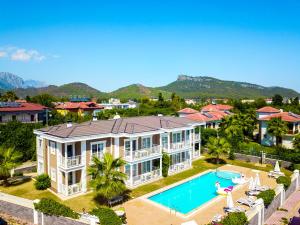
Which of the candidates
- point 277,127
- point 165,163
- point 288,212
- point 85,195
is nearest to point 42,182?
point 85,195

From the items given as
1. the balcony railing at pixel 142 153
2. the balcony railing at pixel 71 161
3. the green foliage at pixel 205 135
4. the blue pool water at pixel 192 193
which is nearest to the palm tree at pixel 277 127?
the green foliage at pixel 205 135

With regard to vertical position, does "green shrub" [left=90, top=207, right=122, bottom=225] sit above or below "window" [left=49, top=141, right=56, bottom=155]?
below

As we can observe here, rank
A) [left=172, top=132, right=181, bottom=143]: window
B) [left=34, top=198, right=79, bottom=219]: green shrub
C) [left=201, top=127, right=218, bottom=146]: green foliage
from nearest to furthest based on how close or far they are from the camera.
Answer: [left=34, top=198, right=79, bottom=219]: green shrub → [left=172, top=132, right=181, bottom=143]: window → [left=201, top=127, right=218, bottom=146]: green foliage

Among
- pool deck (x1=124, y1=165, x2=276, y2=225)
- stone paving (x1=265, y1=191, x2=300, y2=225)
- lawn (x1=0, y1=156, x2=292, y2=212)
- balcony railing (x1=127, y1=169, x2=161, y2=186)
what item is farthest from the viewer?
balcony railing (x1=127, y1=169, x2=161, y2=186)

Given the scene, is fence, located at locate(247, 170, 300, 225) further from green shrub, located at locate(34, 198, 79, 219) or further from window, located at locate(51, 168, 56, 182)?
window, located at locate(51, 168, 56, 182)

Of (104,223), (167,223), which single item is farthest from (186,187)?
(104,223)

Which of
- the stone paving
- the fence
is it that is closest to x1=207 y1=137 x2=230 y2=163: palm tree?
the fence
